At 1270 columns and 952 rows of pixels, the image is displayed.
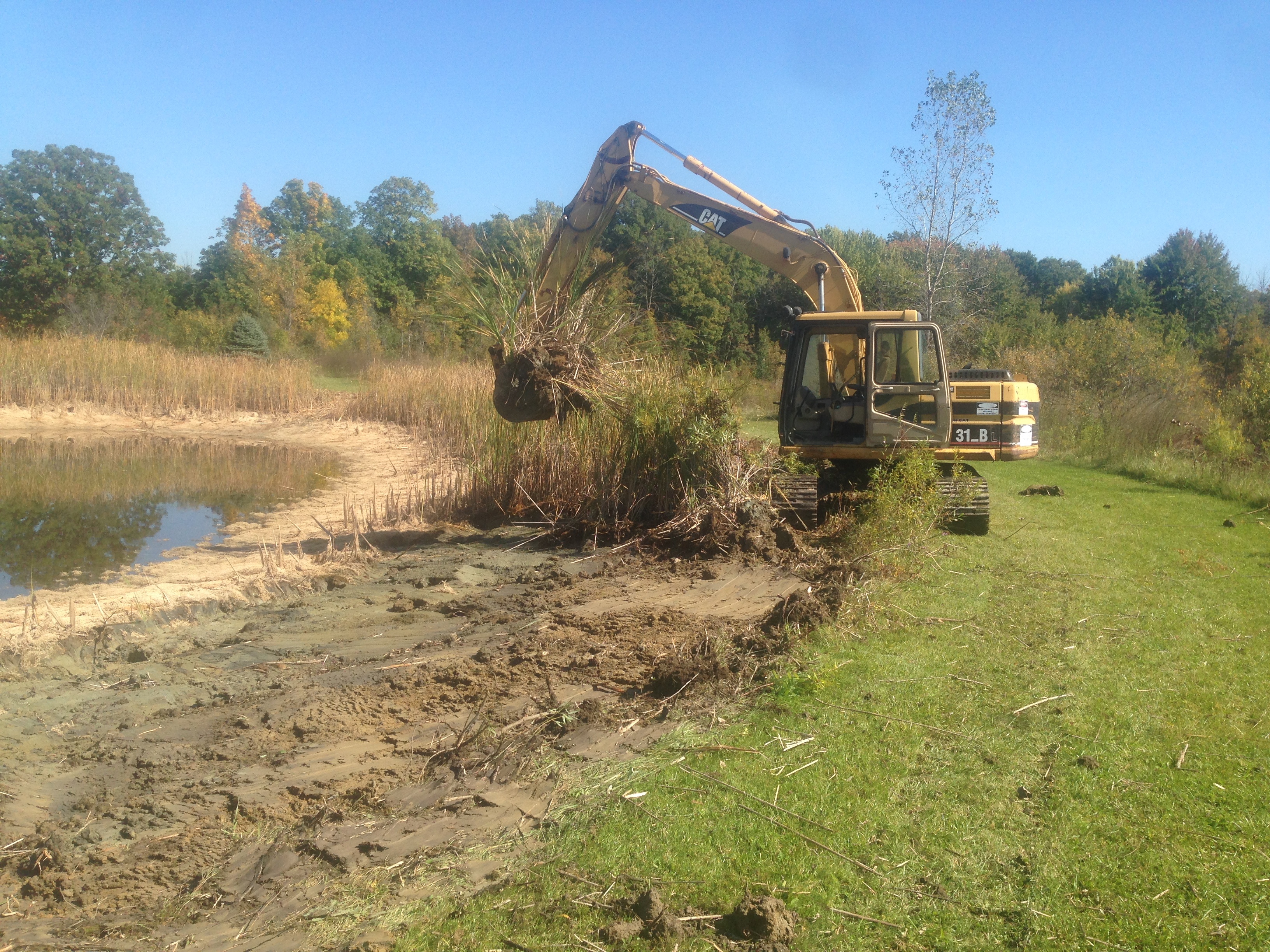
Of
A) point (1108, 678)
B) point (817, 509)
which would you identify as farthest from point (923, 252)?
point (1108, 678)

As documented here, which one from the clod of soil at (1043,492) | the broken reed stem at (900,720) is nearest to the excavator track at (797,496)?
the broken reed stem at (900,720)

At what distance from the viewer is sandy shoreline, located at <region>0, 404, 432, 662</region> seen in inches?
270

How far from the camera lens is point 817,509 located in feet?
33.0

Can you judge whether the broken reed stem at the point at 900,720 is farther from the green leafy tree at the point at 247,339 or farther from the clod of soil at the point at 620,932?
the green leafy tree at the point at 247,339

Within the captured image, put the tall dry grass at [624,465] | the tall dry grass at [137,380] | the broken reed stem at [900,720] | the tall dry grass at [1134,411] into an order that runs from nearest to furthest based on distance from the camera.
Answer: the broken reed stem at [900,720], the tall dry grass at [624,465], the tall dry grass at [1134,411], the tall dry grass at [137,380]

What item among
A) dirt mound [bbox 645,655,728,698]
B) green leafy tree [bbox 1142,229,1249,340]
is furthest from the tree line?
dirt mound [bbox 645,655,728,698]

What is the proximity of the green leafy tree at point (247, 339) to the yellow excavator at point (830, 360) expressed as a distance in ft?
84.7

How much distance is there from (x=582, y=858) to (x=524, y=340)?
6.52m

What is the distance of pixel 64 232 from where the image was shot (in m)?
45.8

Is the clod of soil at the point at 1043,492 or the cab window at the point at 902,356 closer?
the cab window at the point at 902,356

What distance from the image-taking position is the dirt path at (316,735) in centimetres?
335

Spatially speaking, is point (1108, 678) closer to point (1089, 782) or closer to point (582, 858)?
point (1089, 782)

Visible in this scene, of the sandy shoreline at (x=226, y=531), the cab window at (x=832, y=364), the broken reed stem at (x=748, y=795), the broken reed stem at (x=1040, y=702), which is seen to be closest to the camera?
the broken reed stem at (x=748, y=795)

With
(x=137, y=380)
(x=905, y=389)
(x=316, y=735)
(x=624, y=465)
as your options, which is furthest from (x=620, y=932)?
(x=137, y=380)
